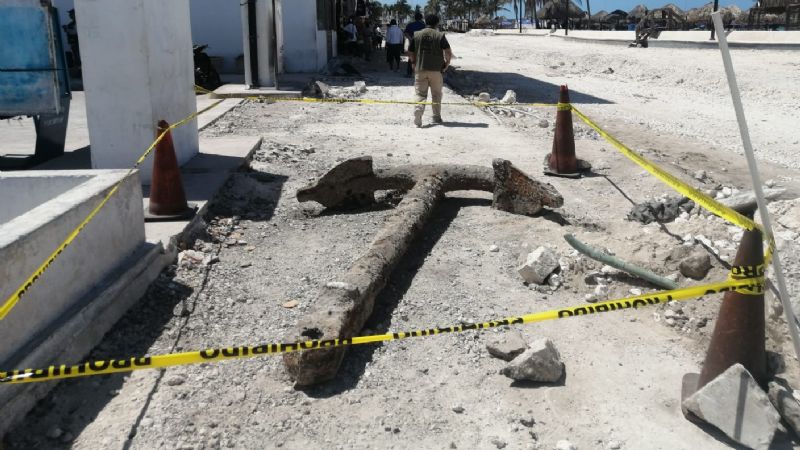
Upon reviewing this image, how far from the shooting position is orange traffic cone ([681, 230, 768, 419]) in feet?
9.84

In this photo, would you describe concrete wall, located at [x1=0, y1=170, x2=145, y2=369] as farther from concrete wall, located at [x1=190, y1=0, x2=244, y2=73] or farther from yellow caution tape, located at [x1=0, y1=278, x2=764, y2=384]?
concrete wall, located at [x1=190, y1=0, x2=244, y2=73]

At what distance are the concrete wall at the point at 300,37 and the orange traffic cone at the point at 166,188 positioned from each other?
1474 centimetres

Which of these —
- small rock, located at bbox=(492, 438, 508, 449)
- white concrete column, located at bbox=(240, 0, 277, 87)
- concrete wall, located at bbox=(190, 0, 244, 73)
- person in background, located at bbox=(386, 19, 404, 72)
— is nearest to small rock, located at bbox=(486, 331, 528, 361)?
small rock, located at bbox=(492, 438, 508, 449)

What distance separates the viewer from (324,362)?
332 centimetres

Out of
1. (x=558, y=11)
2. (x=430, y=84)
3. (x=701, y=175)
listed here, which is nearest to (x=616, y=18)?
(x=558, y=11)

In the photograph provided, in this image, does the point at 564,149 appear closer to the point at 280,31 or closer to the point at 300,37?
the point at 280,31

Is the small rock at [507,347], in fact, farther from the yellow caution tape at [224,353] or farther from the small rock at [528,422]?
the yellow caution tape at [224,353]

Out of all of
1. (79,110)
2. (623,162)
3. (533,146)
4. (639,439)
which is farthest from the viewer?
(79,110)

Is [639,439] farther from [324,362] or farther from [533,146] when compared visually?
[533,146]

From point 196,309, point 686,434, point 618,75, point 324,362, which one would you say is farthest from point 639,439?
point 618,75

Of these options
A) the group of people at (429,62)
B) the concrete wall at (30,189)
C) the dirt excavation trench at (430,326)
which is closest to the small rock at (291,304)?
the dirt excavation trench at (430,326)

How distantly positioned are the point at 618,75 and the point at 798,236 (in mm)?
18554

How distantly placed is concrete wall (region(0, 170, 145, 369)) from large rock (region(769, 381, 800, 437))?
3.30 metres

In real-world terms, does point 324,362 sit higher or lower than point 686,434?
higher
